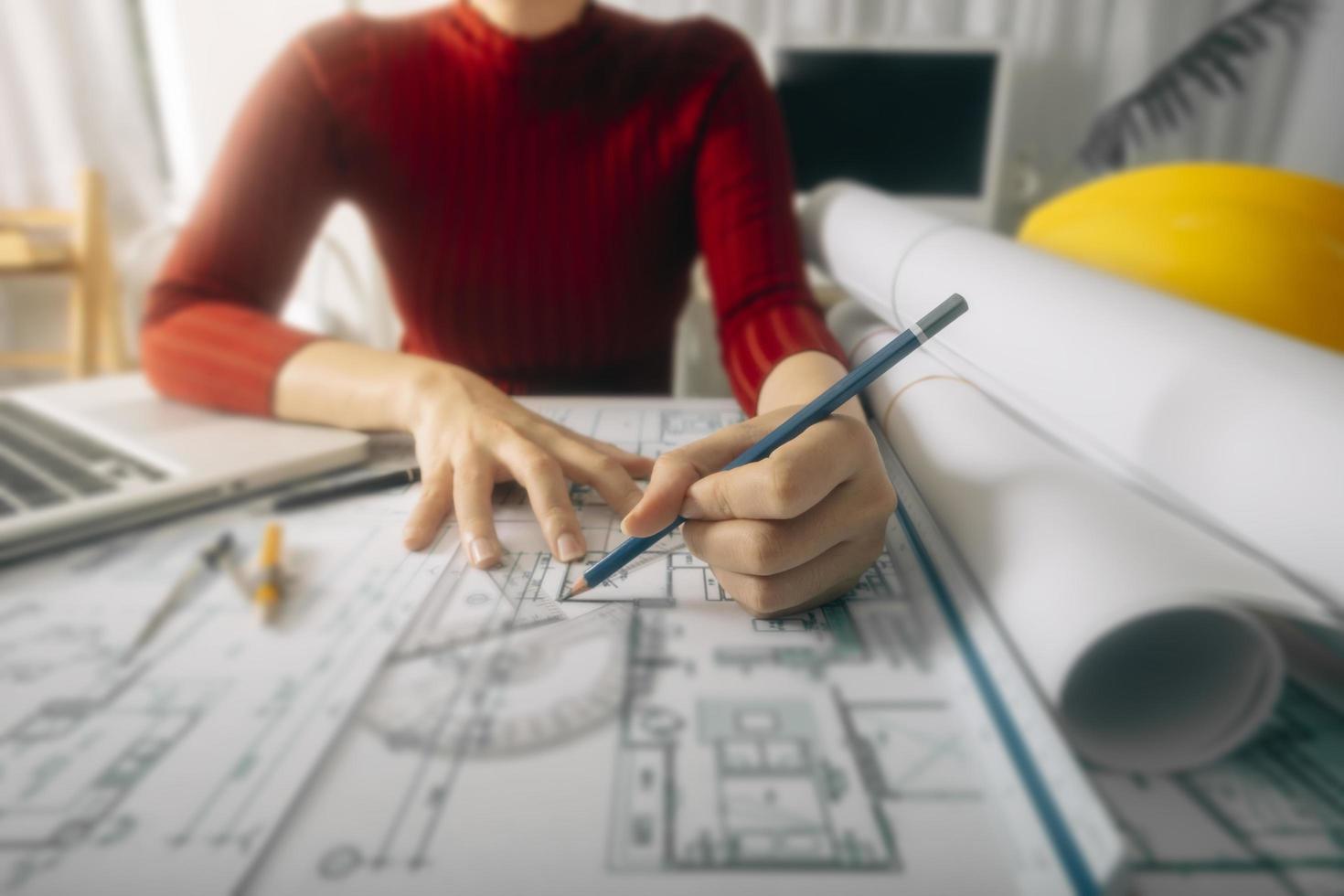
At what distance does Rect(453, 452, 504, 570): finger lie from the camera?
0.32 m

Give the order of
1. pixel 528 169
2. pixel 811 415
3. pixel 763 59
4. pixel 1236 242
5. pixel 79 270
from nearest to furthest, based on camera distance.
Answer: pixel 811 415
pixel 1236 242
pixel 528 169
pixel 79 270
pixel 763 59

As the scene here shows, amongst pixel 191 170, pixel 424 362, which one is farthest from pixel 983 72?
pixel 191 170

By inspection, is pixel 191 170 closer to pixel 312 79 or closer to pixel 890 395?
pixel 312 79

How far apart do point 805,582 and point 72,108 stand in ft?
5.34

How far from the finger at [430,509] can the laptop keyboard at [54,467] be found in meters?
0.13

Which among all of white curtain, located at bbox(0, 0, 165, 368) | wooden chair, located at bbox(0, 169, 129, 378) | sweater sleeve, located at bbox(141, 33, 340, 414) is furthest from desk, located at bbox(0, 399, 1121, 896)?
white curtain, located at bbox(0, 0, 165, 368)

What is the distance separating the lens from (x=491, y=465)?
0.37 meters

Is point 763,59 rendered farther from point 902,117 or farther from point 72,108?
point 72,108

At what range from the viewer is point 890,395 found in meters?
0.42

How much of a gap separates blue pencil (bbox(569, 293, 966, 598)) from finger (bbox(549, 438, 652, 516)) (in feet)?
0.19

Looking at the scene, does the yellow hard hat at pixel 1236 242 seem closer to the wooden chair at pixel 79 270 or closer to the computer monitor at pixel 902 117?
the computer monitor at pixel 902 117

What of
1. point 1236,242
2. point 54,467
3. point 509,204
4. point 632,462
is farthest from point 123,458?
point 1236,242

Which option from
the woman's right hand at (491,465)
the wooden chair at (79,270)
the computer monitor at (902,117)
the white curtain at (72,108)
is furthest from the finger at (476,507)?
the white curtain at (72,108)

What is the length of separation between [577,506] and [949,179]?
3.82 ft
